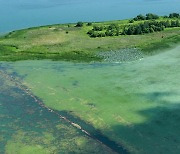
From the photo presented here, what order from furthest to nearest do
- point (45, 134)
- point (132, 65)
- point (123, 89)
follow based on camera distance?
point (132, 65), point (123, 89), point (45, 134)

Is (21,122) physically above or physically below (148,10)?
below

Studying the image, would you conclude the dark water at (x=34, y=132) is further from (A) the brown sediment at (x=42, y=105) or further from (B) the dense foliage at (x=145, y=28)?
(B) the dense foliage at (x=145, y=28)

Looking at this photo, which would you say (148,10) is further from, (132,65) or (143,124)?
(143,124)

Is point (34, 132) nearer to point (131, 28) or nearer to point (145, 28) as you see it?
point (131, 28)

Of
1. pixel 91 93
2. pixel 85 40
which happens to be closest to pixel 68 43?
pixel 85 40

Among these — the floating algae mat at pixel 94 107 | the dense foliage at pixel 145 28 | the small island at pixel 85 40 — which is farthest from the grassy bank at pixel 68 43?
the floating algae mat at pixel 94 107

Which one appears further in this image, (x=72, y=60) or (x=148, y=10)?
(x=148, y=10)

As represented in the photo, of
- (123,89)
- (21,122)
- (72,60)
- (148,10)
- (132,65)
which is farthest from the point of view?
(148,10)

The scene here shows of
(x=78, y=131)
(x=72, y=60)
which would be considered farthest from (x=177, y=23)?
(x=78, y=131)
